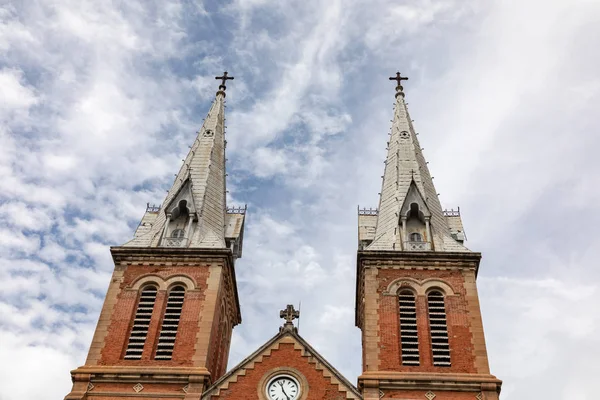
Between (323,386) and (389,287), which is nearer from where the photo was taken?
(323,386)

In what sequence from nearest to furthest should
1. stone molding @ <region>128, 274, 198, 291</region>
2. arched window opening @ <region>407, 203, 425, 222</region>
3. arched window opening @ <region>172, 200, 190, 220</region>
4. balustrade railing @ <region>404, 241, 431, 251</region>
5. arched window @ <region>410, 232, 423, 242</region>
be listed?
stone molding @ <region>128, 274, 198, 291</region> → balustrade railing @ <region>404, 241, 431, 251</region> → arched window @ <region>410, 232, 423, 242</region> → arched window opening @ <region>407, 203, 425, 222</region> → arched window opening @ <region>172, 200, 190, 220</region>

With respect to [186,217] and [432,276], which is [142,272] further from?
[432,276]

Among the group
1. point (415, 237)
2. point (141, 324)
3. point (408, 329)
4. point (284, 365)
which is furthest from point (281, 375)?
point (415, 237)

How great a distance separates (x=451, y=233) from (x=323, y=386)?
9.88 meters

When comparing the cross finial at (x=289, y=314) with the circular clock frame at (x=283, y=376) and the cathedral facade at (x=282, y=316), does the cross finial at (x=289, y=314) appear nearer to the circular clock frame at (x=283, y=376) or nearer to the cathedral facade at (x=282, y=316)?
the cathedral facade at (x=282, y=316)

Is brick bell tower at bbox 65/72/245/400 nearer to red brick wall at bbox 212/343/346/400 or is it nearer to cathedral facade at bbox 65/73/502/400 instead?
cathedral facade at bbox 65/73/502/400

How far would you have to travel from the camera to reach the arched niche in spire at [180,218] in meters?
30.8

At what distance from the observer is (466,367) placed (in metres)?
25.6

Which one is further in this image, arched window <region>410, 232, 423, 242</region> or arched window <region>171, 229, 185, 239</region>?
arched window <region>171, 229, 185, 239</region>

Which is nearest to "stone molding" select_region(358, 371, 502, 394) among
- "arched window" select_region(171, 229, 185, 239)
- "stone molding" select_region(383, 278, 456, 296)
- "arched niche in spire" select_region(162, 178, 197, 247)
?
"stone molding" select_region(383, 278, 456, 296)

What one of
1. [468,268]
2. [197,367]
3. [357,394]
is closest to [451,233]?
[468,268]

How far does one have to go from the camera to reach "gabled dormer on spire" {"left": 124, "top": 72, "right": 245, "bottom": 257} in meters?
30.9

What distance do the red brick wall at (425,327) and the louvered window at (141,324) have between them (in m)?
8.20

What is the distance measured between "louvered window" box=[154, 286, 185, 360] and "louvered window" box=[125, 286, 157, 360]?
0.56 meters
